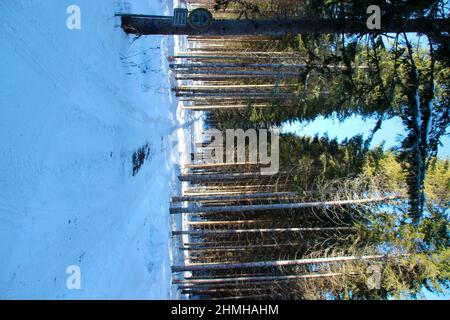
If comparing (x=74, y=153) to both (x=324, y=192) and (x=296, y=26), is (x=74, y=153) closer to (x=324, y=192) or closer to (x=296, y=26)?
(x=296, y=26)

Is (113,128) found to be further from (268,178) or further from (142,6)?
(268,178)

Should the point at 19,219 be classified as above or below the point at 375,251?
above

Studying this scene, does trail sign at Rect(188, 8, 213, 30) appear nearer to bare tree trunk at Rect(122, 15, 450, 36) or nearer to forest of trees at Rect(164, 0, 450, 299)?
bare tree trunk at Rect(122, 15, 450, 36)

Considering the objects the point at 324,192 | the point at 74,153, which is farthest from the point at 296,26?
the point at 324,192

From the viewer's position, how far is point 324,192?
8.51m

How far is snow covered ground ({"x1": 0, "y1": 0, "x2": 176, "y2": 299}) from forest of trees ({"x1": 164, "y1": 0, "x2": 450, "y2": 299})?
181cm

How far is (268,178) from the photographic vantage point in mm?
9914

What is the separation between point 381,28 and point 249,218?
6.96 meters

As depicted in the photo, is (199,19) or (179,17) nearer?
(199,19)

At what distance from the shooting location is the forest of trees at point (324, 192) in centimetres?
501

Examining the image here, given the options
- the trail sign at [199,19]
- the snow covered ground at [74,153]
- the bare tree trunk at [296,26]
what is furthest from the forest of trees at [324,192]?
the snow covered ground at [74,153]

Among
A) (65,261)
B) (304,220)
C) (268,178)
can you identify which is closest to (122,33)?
(65,261)

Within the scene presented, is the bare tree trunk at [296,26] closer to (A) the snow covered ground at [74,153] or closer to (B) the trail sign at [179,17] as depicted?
(B) the trail sign at [179,17]

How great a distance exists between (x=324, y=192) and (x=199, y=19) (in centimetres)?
533
